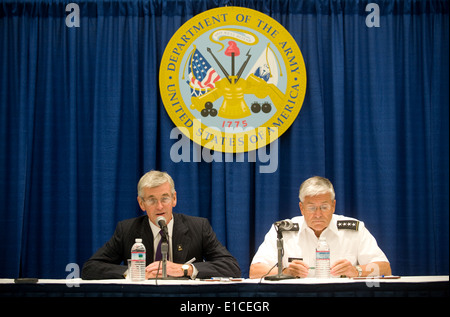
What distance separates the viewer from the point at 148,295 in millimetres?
2256

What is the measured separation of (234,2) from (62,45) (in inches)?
52.9

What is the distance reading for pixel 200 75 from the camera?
13.7ft

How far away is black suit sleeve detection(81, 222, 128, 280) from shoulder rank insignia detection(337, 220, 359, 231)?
1.29 metres

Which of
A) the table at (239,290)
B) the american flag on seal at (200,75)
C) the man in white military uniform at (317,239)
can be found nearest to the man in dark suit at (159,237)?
the man in white military uniform at (317,239)

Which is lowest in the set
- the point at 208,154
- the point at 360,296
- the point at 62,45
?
the point at 360,296

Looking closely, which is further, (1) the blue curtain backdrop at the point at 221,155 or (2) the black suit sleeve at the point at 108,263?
(1) the blue curtain backdrop at the point at 221,155

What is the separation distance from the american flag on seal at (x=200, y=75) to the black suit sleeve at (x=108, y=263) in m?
1.27

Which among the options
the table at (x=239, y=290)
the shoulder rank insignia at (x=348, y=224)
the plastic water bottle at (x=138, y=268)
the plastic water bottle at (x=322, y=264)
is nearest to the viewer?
the table at (x=239, y=290)

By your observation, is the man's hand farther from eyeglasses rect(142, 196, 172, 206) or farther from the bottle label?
eyeglasses rect(142, 196, 172, 206)

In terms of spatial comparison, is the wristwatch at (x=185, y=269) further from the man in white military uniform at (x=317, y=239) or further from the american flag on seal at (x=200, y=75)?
the american flag on seal at (x=200, y=75)

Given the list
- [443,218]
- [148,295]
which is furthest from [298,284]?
[443,218]

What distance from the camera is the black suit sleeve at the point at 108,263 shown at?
2997 millimetres

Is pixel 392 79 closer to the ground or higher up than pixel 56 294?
higher up

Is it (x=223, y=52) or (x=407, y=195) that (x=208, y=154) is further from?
(x=407, y=195)
